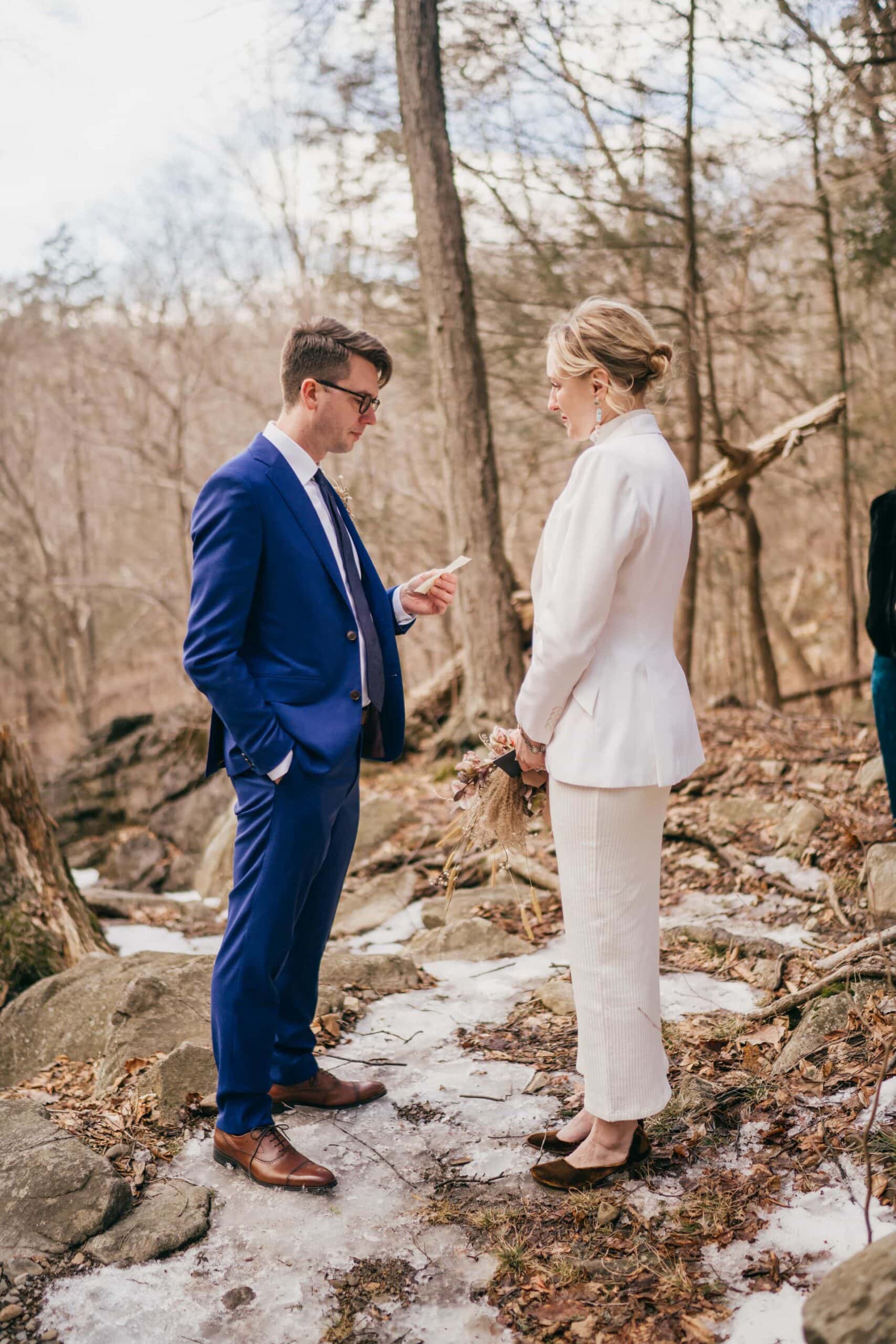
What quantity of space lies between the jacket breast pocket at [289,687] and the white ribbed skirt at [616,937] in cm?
77

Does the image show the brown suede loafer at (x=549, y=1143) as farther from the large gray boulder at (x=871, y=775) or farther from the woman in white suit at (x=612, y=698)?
the large gray boulder at (x=871, y=775)

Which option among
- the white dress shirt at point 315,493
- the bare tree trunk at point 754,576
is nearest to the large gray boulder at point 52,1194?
the white dress shirt at point 315,493

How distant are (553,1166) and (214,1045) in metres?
1.02

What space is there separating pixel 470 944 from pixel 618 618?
2.72 metres

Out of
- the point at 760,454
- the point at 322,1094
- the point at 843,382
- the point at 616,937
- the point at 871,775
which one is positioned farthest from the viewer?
the point at 843,382

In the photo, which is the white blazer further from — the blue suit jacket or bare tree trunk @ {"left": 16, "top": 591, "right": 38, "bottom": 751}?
bare tree trunk @ {"left": 16, "top": 591, "right": 38, "bottom": 751}

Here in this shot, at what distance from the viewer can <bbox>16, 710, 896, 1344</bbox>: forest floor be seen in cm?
228

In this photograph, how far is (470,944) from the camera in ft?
16.1

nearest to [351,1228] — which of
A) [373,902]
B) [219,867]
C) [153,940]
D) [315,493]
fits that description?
[315,493]

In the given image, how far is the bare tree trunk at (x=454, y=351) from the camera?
811 centimetres

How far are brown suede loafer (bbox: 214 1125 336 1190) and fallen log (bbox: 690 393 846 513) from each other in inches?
255

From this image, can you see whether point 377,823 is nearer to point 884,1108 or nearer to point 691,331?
point 884,1108

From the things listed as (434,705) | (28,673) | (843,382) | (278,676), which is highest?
(843,382)

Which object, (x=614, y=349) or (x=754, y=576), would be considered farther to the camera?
(x=754, y=576)
